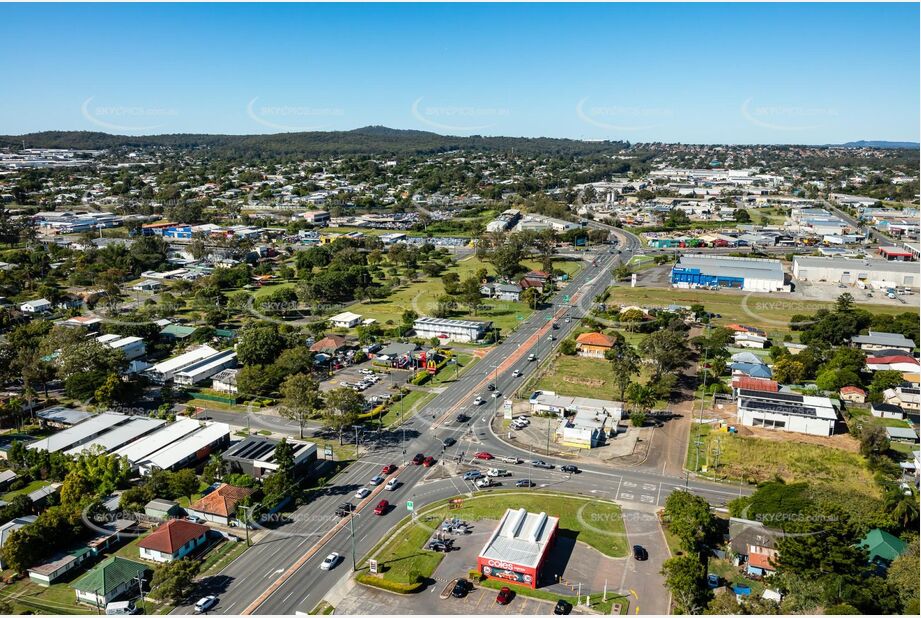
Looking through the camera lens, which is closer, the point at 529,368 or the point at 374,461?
the point at 374,461

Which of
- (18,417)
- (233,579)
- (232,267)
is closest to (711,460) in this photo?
(233,579)

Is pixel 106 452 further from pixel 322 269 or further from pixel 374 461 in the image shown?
pixel 322 269

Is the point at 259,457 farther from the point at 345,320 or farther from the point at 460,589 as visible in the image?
the point at 345,320

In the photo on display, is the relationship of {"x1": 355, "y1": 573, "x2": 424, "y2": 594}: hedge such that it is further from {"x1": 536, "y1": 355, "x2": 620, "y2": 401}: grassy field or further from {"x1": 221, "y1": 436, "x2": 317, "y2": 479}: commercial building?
{"x1": 536, "y1": 355, "x2": 620, "y2": 401}: grassy field

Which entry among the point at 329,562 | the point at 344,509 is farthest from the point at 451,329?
the point at 329,562

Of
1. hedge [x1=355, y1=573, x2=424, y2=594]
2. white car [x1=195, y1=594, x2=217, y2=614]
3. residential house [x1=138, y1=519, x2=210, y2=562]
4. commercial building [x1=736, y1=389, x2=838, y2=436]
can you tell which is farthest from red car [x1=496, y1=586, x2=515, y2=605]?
commercial building [x1=736, y1=389, x2=838, y2=436]

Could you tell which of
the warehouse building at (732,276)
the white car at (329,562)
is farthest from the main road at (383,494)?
the warehouse building at (732,276)

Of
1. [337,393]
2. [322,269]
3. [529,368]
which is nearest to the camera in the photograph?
[337,393]
